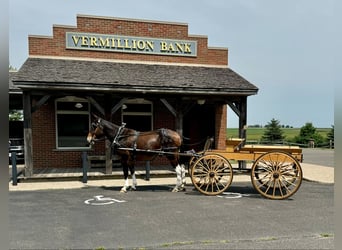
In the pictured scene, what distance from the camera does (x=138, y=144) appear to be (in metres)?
7.34

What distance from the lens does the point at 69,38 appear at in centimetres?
1104

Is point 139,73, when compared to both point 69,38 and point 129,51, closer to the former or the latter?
point 129,51

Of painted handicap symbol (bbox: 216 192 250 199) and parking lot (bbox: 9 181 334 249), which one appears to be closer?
parking lot (bbox: 9 181 334 249)

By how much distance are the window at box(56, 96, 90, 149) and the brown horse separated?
410cm

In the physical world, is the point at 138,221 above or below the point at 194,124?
below

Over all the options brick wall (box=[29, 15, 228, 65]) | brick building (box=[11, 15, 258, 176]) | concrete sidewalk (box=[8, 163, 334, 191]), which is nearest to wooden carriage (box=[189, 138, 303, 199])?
concrete sidewalk (box=[8, 163, 334, 191])

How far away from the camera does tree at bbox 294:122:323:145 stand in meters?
30.0

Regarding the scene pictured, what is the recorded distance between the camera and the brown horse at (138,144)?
7.30 meters

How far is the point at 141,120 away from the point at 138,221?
7281 millimetres

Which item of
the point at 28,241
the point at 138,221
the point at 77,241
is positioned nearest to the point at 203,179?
the point at 138,221

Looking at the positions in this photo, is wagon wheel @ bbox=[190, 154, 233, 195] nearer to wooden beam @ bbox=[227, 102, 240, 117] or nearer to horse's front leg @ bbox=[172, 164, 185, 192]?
horse's front leg @ bbox=[172, 164, 185, 192]

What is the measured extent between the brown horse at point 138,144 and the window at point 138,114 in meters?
4.29

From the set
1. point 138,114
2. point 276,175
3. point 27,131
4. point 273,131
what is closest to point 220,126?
point 138,114

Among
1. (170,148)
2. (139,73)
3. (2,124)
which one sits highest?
(139,73)
